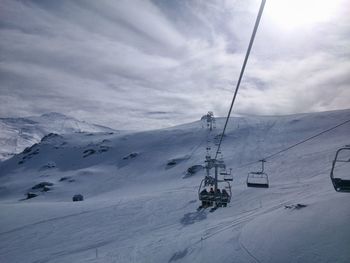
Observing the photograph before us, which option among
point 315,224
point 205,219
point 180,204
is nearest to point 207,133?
point 180,204

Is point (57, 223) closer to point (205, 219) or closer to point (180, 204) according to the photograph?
point (180, 204)

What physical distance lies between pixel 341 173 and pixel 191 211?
17.0 meters

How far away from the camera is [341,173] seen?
38719 mm

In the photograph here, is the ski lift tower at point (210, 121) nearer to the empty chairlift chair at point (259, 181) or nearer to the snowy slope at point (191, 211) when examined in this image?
the snowy slope at point (191, 211)

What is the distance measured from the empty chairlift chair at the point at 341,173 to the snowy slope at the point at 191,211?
114 centimetres

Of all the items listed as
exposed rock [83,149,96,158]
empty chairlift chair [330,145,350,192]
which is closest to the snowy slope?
empty chairlift chair [330,145,350,192]

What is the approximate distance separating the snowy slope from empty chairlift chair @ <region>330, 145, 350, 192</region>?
1.14m

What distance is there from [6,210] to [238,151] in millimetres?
52336

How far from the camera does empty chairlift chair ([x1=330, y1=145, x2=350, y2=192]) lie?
12258 mm

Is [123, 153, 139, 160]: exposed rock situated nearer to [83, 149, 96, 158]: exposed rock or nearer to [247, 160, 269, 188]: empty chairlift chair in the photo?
[83, 149, 96, 158]: exposed rock

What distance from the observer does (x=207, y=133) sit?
10831cm

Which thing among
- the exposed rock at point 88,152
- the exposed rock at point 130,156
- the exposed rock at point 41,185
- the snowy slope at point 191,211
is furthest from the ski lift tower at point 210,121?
the exposed rock at point 41,185

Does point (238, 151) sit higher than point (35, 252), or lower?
higher

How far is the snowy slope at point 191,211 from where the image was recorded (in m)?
18.1
